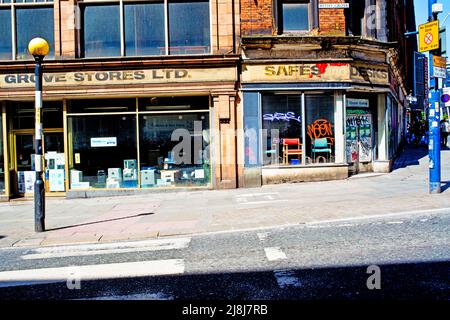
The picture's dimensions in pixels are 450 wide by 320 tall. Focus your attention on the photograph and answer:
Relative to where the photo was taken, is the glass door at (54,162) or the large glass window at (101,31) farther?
the glass door at (54,162)

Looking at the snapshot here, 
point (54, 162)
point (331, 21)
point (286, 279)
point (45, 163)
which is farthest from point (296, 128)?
point (286, 279)

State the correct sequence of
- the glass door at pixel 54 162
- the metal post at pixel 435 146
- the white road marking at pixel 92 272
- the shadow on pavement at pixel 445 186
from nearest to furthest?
the white road marking at pixel 92 272, the metal post at pixel 435 146, the shadow on pavement at pixel 445 186, the glass door at pixel 54 162

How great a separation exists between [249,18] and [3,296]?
39.6ft

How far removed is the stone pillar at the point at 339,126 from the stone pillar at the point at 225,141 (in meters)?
3.53

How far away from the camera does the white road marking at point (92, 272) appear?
19.1 ft

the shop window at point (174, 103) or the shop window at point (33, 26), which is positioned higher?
the shop window at point (33, 26)

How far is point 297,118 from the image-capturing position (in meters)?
15.0

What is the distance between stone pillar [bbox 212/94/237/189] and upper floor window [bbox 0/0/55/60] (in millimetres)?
6083

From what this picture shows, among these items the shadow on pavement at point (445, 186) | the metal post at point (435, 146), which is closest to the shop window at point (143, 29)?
the metal post at point (435, 146)

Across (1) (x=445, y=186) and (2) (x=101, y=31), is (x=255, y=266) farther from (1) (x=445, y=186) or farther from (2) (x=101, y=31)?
(2) (x=101, y=31)

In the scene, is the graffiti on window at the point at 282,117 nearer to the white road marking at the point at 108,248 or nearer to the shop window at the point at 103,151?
the shop window at the point at 103,151

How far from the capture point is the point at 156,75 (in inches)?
575
